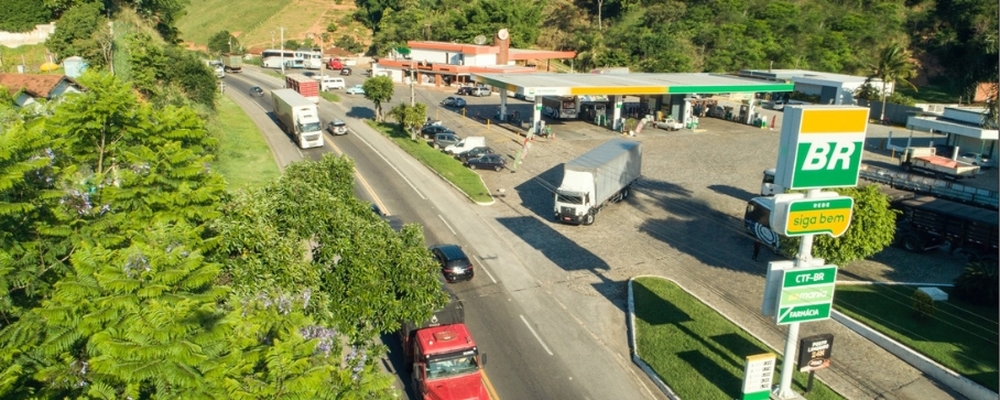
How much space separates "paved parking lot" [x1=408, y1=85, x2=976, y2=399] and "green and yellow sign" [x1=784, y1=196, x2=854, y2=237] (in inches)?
219

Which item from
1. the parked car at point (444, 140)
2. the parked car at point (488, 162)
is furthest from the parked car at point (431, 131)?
the parked car at point (488, 162)

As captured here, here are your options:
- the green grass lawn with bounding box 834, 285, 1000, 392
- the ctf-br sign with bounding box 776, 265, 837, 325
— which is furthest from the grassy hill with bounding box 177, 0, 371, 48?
the ctf-br sign with bounding box 776, 265, 837, 325

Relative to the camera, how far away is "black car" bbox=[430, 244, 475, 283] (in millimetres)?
28781

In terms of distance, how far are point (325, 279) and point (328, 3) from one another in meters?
157

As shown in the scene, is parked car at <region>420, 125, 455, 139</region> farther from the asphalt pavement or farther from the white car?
the white car

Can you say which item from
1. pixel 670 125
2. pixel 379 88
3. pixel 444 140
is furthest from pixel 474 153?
pixel 670 125

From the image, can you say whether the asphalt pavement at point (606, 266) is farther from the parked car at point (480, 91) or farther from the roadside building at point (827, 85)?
the parked car at point (480, 91)

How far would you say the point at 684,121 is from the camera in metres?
65.9

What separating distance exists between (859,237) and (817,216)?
846 cm

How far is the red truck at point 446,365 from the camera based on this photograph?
62.0 feet

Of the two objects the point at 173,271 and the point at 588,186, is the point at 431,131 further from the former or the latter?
the point at 173,271

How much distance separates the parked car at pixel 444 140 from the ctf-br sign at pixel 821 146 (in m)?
37.3

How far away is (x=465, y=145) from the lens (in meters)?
52.2

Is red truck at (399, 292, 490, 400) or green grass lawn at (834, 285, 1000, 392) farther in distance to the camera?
green grass lawn at (834, 285, 1000, 392)
